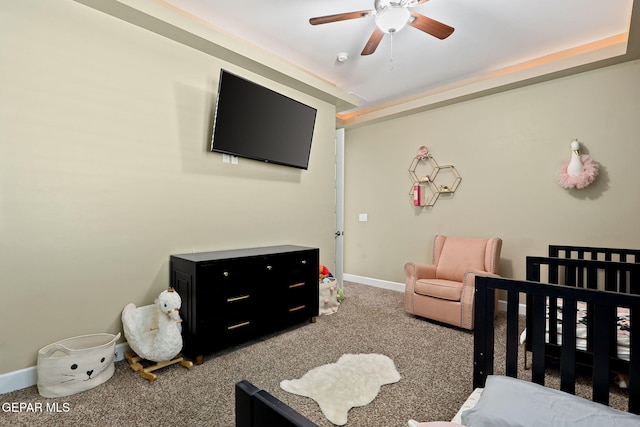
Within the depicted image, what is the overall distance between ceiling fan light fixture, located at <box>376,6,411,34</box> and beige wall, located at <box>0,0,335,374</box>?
59.7 inches

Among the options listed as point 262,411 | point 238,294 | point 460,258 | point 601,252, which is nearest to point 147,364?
point 238,294

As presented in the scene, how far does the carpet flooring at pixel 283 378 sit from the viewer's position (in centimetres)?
166

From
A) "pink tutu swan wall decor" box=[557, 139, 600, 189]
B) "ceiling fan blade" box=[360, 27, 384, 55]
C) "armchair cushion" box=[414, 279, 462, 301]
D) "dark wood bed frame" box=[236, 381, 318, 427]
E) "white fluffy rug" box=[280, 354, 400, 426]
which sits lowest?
"white fluffy rug" box=[280, 354, 400, 426]

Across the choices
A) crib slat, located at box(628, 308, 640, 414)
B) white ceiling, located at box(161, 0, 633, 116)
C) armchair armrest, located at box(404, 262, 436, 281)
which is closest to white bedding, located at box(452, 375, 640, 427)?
crib slat, located at box(628, 308, 640, 414)

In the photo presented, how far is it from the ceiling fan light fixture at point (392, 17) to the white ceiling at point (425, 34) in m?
0.38

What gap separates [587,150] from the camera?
3111mm

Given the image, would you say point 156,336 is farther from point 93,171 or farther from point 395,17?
point 395,17

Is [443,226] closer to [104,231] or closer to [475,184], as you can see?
[475,184]

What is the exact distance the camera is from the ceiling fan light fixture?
2119 millimetres

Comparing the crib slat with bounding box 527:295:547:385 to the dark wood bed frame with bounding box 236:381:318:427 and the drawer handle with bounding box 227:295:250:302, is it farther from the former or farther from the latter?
the drawer handle with bounding box 227:295:250:302

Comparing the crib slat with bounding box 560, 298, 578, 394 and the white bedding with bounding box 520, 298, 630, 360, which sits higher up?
the crib slat with bounding box 560, 298, 578, 394

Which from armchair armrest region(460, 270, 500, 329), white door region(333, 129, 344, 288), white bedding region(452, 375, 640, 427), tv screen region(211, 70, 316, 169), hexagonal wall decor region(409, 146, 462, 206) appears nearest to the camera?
white bedding region(452, 375, 640, 427)

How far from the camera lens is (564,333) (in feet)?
4.10

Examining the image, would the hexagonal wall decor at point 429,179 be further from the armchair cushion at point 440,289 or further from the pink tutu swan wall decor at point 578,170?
the armchair cushion at point 440,289
